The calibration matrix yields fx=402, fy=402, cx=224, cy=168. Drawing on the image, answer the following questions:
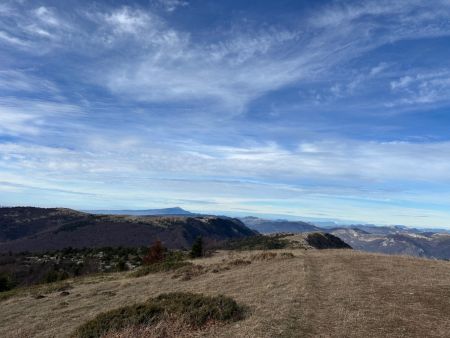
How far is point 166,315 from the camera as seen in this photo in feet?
56.7

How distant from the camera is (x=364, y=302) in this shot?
61.7 ft

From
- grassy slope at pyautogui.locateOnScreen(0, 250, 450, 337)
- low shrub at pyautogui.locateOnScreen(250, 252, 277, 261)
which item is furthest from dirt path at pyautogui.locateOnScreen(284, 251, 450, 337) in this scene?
low shrub at pyautogui.locateOnScreen(250, 252, 277, 261)

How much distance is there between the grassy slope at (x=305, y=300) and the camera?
49.5 ft

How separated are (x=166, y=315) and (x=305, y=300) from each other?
21.9 feet

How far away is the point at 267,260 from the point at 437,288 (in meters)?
18.0

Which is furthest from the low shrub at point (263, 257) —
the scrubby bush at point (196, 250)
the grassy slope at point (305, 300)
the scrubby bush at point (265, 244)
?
the scrubby bush at point (265, 244)

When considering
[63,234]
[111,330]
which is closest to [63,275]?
[111,330]

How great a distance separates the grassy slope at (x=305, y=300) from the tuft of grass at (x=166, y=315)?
45.1 inches

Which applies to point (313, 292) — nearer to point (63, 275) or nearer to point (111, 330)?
point (111, 330)

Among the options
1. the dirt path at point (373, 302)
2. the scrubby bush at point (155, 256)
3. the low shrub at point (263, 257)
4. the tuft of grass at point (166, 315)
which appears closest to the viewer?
the dirt path at point (373, 302)

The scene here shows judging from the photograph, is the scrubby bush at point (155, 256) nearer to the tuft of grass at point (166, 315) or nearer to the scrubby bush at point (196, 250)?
the scrubby bush at point (196, 250)

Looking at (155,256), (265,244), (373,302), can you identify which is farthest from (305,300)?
(265,244)

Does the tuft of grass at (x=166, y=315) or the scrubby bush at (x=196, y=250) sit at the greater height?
the scrubby bush at (x=196, y=250)

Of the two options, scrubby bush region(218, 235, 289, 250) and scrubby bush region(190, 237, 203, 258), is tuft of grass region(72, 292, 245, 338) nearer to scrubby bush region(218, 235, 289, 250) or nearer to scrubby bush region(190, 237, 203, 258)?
scrubby bush region(190, 237, 203, 258)
